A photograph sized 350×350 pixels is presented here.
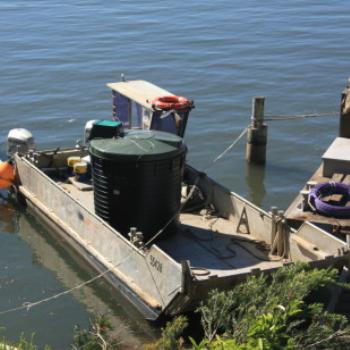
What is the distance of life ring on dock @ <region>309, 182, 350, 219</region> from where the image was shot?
14094 millimetres

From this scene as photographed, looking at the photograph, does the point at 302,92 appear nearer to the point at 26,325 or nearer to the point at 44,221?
the point at 44,221

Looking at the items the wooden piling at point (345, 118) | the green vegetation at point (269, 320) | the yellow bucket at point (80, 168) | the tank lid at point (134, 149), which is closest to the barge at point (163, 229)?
the tank lid at point (134, 149)

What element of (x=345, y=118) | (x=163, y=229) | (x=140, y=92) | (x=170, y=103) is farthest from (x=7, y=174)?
(x=345, y=118)

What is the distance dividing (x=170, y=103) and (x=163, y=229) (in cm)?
375

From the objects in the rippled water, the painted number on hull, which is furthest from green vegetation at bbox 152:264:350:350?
the rippled water

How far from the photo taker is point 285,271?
9.03 meters

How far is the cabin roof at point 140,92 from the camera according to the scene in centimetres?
1786

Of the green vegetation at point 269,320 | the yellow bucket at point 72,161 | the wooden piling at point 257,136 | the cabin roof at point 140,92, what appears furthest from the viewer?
the wooden piling at point 257,136

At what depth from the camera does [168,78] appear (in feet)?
93.4

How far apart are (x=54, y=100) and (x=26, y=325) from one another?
1395cm

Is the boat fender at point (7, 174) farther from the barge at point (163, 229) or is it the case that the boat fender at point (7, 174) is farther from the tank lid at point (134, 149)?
the tank lid at point (134, 149)

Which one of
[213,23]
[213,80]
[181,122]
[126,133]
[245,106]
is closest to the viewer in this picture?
[126,133]

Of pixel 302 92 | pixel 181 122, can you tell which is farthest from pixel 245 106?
pixel 181 122

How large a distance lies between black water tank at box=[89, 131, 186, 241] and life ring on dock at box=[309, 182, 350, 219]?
2314 mm
